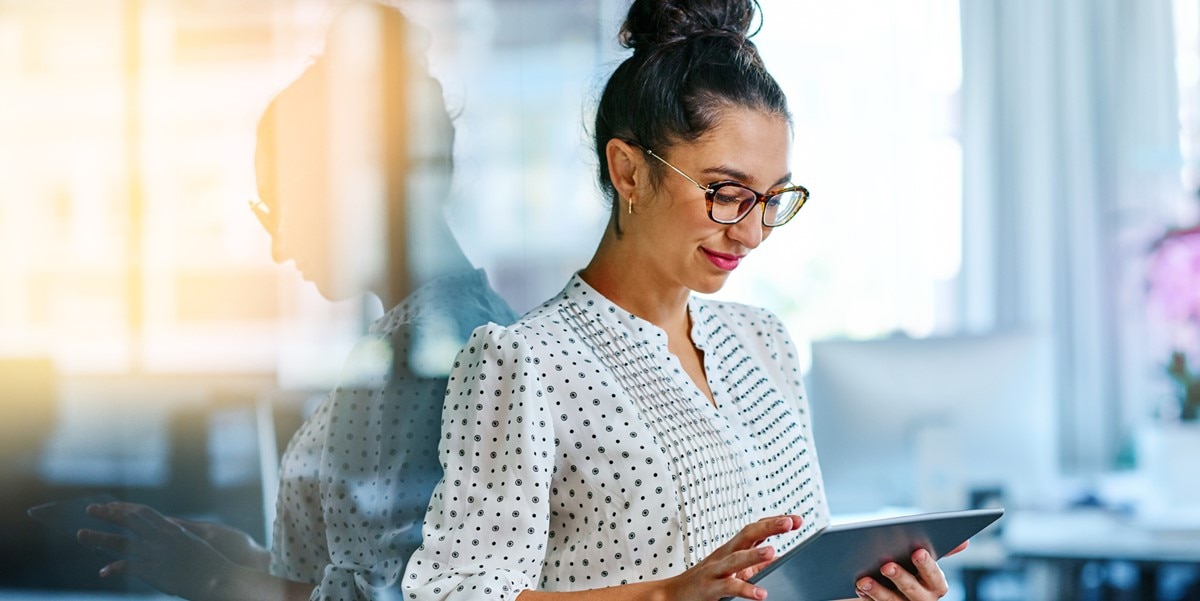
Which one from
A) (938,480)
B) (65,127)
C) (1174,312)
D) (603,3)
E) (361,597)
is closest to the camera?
(65,127)

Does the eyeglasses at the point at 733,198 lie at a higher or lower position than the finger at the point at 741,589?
higher

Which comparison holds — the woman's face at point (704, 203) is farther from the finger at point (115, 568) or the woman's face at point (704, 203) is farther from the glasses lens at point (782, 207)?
the finger at point (115, 568)

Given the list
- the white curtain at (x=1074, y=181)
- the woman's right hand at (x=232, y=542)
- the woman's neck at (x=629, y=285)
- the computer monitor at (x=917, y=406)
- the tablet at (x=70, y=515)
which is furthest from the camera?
the white curtain at (x=1074, y=181)

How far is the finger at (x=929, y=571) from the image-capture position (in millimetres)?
1211

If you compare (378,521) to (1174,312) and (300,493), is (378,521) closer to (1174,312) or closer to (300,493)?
(300,493)

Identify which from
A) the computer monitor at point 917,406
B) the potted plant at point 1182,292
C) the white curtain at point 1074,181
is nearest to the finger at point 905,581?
the computer monitor at point 917,406

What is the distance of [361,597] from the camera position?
4.58ft

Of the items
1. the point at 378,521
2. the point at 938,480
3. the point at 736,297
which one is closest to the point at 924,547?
the point at 378,521

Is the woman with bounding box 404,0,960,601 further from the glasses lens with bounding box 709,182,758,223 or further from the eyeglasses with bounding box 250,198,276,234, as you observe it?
the eyeglasses with bounding box 250,198,276,234

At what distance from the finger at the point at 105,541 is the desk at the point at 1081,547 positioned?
214cm

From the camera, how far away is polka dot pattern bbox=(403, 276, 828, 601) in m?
1.21

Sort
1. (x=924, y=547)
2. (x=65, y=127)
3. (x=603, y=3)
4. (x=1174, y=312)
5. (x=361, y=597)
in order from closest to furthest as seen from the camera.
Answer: (x=65, y=127), (x=924, y=547), (x=361, y=597), (x=603, y=3), (x=1174, y=312)

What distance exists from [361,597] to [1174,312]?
8.52ft

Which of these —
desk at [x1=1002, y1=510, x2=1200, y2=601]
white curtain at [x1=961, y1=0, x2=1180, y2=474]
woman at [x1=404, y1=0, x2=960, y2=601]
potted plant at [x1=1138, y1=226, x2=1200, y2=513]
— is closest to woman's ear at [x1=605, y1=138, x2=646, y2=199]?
woman at [x1=404, y1=0, x2=960, y2=601]
